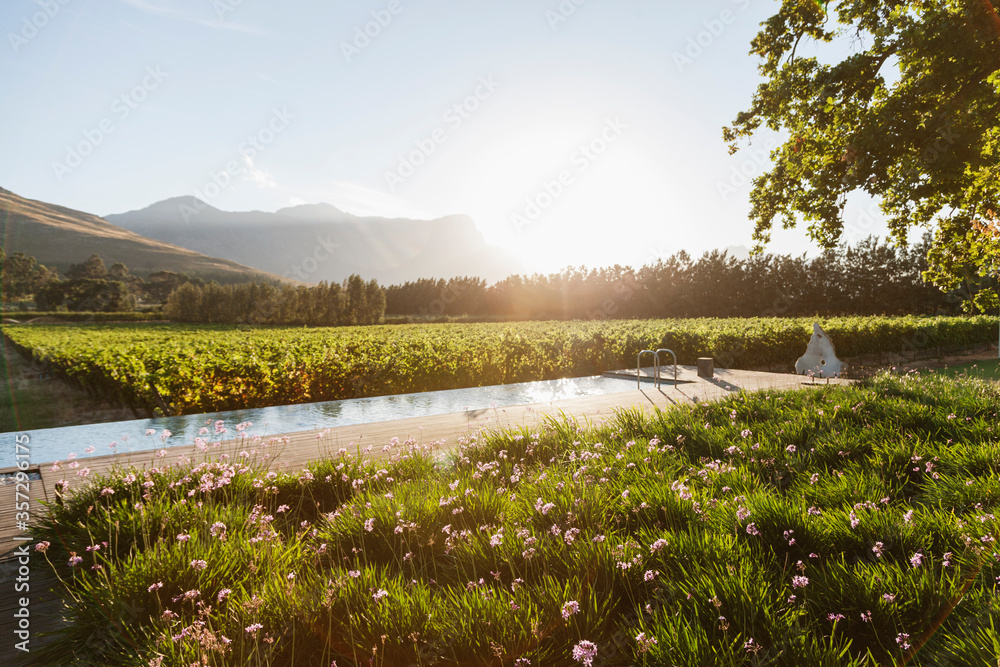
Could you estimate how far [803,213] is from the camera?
12.0 m

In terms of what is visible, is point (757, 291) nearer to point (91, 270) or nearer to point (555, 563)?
point (555, 563)

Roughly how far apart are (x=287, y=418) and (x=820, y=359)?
1331 cm

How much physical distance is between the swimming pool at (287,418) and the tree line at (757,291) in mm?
35072

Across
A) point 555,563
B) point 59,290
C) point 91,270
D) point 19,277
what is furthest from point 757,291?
point 91,270

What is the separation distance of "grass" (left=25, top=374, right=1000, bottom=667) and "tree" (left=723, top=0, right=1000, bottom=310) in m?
8.52

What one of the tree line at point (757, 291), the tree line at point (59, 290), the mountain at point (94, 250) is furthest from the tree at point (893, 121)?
the mountain at point (94, 250)

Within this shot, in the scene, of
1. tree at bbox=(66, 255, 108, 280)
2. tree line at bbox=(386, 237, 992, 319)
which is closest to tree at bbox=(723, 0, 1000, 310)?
tree line at bbox=(386, 237, 992, 319)

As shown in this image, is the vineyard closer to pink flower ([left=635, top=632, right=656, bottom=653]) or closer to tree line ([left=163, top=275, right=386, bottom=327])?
pink flower ([left=635, top=632, right=656, bottom=653])

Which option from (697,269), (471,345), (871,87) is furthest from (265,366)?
(697,269)

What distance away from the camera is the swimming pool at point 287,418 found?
6180 mm

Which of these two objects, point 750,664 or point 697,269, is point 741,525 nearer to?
point 750,664

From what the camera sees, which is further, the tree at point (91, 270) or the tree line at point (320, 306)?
the tree at point (91, 270)

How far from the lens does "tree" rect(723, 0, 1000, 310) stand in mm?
9406

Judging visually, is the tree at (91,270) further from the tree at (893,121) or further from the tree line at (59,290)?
the tree at (893,121)
